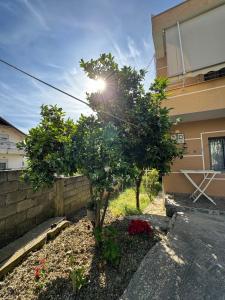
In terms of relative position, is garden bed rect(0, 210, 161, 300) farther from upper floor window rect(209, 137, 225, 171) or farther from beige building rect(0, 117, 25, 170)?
beige building rect(0, 117, 25, 170)

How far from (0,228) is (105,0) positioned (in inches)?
244

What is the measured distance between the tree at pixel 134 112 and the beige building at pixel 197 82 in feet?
11.3

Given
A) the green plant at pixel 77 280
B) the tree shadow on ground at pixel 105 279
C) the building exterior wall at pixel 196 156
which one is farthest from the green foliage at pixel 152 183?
the green plant at pixel 77 280

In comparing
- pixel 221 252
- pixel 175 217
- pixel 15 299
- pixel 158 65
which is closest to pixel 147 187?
pixel 175 217

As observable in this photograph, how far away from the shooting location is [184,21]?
7.48 meters

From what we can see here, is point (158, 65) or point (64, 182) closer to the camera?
point (64, 182)

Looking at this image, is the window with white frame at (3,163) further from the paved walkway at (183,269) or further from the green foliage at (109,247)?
the paved walkway at (183,269)

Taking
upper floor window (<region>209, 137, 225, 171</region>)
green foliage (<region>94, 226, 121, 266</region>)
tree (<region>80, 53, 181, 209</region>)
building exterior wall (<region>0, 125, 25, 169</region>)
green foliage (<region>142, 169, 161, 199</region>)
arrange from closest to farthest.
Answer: green foliage (<region>94, 226, 121, 266</region>) < tree (<region>80, 53, 181, 209</region>) < upper floor window (<region>209, 137, 225, 171</region>) < green foliage (<region>142, 169, 161, 199</region>) < building exterior wall (<region>0, 125, 25, 169</region>)

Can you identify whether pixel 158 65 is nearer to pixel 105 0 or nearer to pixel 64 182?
pixel 105 0

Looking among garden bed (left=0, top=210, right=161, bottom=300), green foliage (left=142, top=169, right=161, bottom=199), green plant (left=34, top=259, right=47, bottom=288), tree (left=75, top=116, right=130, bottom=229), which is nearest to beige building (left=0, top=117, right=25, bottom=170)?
green foliage (left=142, top=169, right=161, bottom=199)

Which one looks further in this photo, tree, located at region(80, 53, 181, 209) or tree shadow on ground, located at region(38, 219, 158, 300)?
tree, located at region(80, 53, 181, 209)

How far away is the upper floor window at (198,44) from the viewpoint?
649 centimetres

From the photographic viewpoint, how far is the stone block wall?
386cm

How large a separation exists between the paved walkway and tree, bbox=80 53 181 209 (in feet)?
5.13
